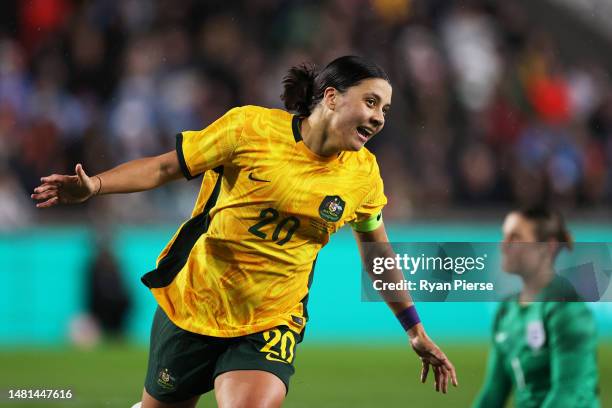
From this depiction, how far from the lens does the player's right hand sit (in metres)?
3.87

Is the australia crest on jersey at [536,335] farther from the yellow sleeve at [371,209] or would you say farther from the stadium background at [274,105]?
the stadium background at [274,105]

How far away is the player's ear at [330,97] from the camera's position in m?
4.23

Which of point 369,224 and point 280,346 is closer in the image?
point 280,346

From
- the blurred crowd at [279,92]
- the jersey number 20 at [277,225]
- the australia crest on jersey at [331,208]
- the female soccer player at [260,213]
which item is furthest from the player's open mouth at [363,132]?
the blurred crowd at [279,92]

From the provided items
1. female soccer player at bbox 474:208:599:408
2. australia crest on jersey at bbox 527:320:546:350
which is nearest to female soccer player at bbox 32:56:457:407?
female soccer player at bbox 474:208:599:408

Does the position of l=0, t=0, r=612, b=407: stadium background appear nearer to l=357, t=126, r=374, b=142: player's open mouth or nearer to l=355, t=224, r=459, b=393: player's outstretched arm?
l=355, t=224, r=459, b=393: player's outstretched arm

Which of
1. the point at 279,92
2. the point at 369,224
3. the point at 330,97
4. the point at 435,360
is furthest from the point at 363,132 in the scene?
the point at 279,92

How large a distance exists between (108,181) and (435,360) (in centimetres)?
149

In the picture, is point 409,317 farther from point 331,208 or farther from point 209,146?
point 209,146

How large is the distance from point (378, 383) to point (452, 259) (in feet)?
9.89

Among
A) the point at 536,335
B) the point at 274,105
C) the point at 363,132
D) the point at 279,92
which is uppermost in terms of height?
the point at 279,92

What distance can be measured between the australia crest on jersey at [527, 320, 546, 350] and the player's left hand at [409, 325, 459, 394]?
1.09 feet

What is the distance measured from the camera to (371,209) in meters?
4.47

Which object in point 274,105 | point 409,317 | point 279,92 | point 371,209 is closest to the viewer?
point 371,209
